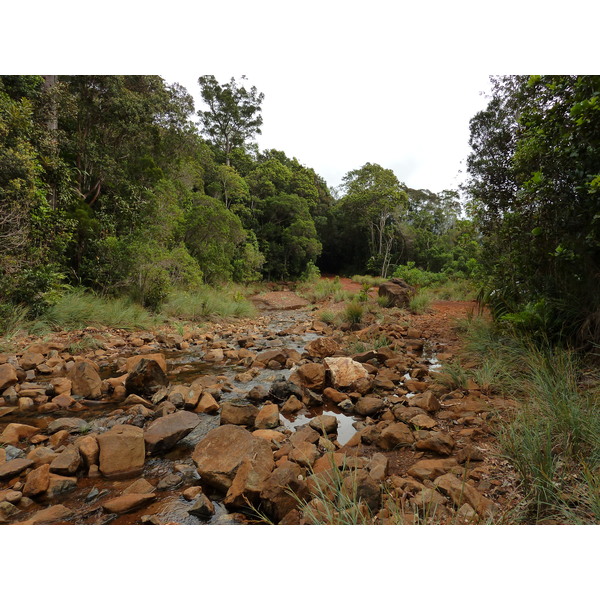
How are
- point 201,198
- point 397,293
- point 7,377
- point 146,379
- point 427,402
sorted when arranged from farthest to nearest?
point 201,198
point 397,293
point 146,379
point 7,377
point 427,402

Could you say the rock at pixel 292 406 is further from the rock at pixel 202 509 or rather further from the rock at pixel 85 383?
the rock at pixel 85 383

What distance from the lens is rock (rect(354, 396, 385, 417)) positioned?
311 cm

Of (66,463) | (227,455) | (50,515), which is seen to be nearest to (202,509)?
(227,455)

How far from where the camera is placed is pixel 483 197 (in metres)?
6.10

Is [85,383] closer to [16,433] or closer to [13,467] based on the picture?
[16,433]

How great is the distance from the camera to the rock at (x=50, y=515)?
1743mm

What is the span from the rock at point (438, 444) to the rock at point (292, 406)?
49.5 inches

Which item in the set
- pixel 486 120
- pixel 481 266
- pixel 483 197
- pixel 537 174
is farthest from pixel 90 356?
pixel 486 120

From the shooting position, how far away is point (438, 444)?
7.61 ft

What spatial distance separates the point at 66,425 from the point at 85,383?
0.85 meters

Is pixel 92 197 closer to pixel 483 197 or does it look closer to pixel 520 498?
pixel 483 197

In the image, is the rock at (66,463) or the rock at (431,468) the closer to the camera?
the rock at (431,468)

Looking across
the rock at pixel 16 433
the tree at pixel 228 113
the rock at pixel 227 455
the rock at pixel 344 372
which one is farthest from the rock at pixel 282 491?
the tree at pixel 228 113

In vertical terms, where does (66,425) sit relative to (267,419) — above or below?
below
